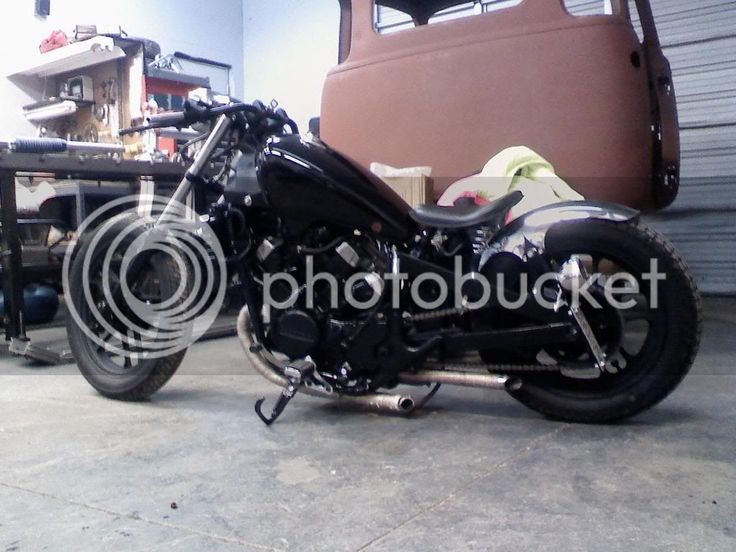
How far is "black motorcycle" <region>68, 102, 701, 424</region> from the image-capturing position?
179cm

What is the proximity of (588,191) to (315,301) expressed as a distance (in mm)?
1078

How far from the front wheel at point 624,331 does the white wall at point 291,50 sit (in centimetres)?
467

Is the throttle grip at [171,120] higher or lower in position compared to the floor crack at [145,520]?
higher

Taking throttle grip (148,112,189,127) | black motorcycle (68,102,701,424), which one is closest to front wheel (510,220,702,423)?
black motorcycle (68,102,701,424)

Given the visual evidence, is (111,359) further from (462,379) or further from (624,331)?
(624,331)

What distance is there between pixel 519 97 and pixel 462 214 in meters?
0.89

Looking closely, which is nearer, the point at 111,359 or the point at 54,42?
the point at 111,359

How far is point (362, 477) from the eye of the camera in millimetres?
1552

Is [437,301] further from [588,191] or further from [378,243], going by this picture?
[588,191]

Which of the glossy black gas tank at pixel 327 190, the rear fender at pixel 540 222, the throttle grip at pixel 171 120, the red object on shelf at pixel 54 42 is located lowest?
the rear fender at pixel 540 222

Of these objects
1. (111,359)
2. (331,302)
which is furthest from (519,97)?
(111,359)

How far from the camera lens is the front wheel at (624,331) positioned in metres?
1.76

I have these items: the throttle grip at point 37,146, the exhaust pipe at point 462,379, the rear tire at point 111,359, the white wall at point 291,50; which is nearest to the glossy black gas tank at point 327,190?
the exhaust pipe at point 462,379

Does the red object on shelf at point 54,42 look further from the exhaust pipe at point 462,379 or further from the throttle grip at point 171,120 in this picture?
the exhaust pipe at point 462,379
